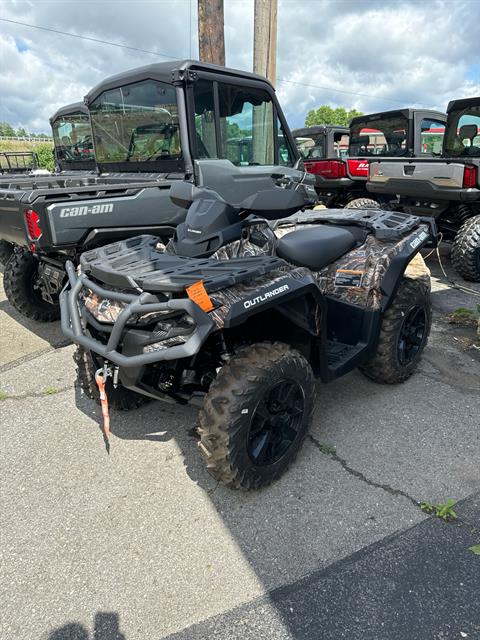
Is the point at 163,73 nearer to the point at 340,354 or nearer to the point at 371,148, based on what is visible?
the point at 340,354

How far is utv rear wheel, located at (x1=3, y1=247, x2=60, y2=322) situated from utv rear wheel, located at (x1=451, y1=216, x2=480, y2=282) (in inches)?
193

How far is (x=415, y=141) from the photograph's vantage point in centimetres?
802

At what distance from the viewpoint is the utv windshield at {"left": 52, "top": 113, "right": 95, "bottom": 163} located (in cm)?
763

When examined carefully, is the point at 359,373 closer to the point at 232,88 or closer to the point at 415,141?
the point at 232,88

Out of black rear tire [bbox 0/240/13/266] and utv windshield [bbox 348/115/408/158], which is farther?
utv windshield [bbox 348/115/408/158]

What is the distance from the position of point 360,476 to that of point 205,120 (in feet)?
11.4

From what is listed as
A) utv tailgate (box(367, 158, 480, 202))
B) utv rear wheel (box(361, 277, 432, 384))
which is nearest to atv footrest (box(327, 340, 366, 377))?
utv rear wheel (box(361, 277, 432, 384))

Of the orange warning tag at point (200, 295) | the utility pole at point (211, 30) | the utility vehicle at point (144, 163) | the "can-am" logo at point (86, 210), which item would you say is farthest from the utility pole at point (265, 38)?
the orange warning tag at point (200, 295)

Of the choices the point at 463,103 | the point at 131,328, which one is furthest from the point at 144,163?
the point at 463,103

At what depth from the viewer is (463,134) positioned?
23.4ft

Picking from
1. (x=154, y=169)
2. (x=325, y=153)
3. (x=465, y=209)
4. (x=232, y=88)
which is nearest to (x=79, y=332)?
(x=154, y=169)

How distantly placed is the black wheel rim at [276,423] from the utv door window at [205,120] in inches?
113

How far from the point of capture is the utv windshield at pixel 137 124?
14.7 ft

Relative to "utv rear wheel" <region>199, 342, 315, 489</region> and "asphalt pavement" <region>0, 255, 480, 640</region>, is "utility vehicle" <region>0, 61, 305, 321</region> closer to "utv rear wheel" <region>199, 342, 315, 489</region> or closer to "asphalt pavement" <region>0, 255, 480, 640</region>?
"asphalt pavement" <region>0, 255, 480, 640</region>
